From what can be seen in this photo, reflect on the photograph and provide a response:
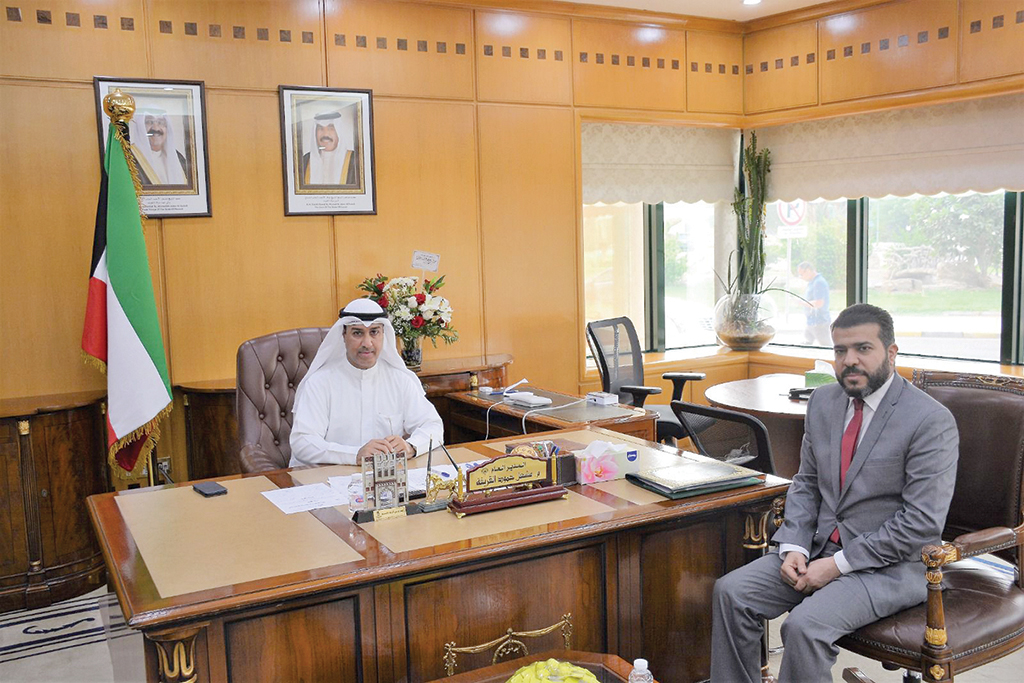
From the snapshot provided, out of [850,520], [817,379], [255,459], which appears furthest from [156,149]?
[850,520]

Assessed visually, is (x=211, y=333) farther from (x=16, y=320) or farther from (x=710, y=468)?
(x=710, y=468)

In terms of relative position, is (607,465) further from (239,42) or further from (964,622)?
(239,42)

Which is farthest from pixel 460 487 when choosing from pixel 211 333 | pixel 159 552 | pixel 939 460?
pixel 211 333

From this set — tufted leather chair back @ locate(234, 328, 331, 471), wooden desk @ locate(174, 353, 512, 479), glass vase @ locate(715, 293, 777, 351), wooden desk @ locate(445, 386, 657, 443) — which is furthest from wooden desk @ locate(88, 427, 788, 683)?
glass vase @ locate(715, 293, 777, 351)

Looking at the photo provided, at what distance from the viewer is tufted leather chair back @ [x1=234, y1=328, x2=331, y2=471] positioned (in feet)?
12.7

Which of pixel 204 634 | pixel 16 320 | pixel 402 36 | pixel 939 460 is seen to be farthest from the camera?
pixel 402 36

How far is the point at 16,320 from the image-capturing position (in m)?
4.48

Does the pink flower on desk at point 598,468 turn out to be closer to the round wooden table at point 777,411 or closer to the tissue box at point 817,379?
the round wooden table at point 777,411

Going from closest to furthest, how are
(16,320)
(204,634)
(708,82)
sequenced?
(204,634) → (16,320) → (708,82)

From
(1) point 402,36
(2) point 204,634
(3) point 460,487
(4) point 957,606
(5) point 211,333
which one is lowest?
(4) point 957,606

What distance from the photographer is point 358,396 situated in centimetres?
378

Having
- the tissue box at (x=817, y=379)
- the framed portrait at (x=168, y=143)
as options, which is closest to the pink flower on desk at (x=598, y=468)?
the tissue box at (x=817, y=379)

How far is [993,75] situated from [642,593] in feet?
13.5

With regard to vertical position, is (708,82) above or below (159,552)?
above
